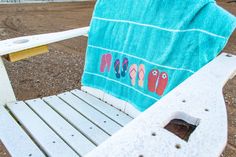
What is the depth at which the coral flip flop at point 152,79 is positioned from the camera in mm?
1408

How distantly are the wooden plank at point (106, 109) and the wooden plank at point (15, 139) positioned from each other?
44 cm

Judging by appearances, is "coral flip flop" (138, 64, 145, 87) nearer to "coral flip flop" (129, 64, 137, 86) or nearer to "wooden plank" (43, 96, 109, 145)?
"coral flip flop" (129, 64, 137, 86)

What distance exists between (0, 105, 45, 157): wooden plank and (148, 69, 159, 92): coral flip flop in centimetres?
66

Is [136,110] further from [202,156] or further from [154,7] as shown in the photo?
[202,156]

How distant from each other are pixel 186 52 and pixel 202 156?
804mm

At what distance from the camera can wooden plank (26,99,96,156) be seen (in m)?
1.23

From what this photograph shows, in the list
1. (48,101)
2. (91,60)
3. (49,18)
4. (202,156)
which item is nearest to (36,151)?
(48,101)

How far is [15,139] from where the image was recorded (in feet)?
4.17

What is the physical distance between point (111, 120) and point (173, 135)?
88cm

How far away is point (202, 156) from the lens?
1.73ft

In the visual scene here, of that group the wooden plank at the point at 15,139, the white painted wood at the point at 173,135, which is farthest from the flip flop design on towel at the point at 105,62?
the white painted wood at the point at 173,135

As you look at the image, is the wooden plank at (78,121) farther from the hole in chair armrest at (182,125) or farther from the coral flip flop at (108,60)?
the hole in chair armrest at (182,125)

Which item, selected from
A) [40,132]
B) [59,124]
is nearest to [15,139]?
[40,132]

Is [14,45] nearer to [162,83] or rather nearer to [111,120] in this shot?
[111,120]
